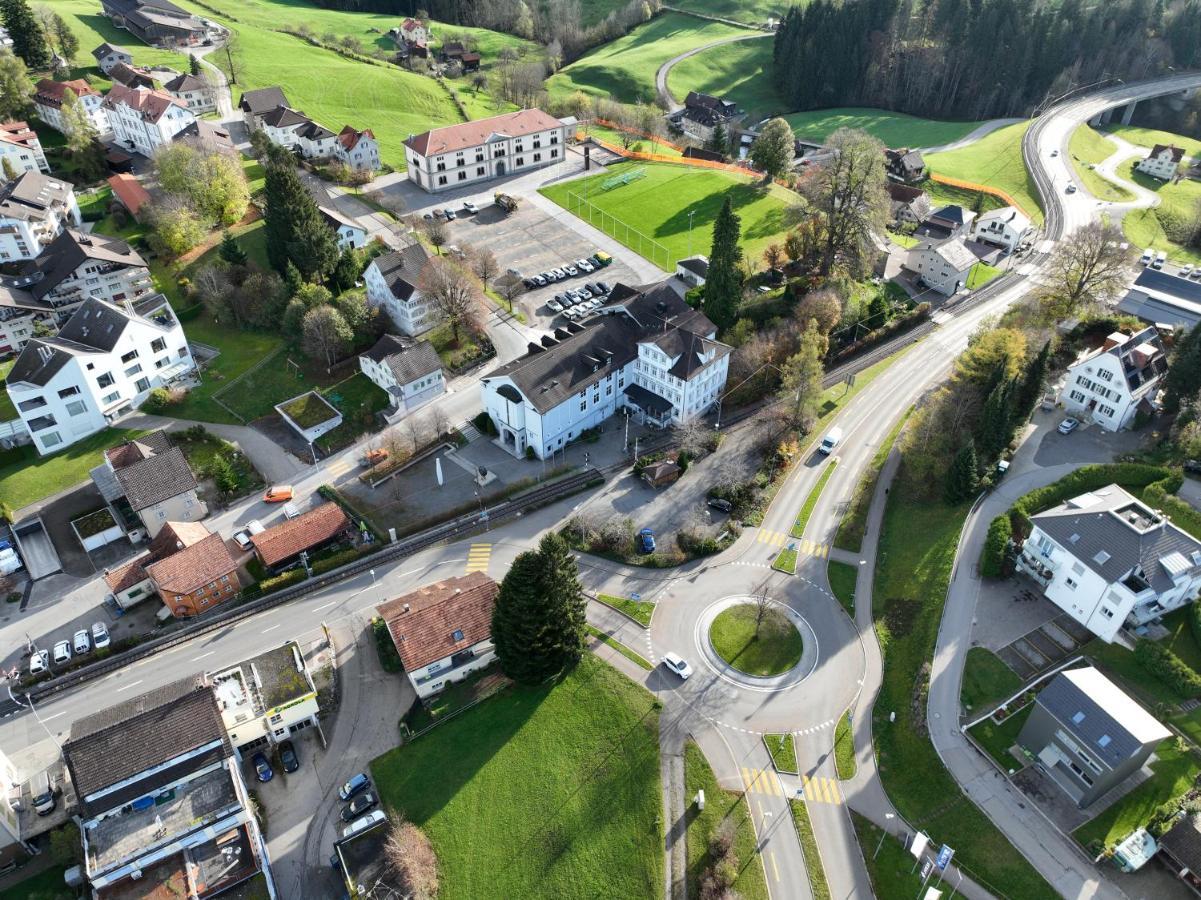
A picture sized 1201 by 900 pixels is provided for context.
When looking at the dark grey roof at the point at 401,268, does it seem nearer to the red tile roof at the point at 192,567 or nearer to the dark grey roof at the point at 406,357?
the dark grey roof at the point at 406,357

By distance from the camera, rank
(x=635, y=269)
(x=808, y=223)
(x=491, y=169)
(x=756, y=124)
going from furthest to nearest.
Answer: (x=756, y=124)
(x=491, y=169)
(x=635, y=269)
(x=808, y=223)

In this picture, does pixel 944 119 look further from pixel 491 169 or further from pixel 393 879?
pixel 393 879

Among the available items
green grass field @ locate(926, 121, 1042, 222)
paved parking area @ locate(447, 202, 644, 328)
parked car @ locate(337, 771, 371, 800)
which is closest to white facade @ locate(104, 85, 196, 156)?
paved parking area @ locate(447, 202, 644, 328)

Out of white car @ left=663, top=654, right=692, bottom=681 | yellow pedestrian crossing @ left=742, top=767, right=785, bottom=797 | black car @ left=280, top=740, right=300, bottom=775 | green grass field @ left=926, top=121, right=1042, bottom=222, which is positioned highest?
green grass field @ left=926, top=121, right=1042, bottom=222

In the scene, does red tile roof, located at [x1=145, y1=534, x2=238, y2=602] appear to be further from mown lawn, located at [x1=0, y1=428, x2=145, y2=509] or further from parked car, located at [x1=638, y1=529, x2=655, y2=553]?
parked car, located at [x1=638, y1=529, x2=655, y2=553]

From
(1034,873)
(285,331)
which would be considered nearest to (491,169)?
(285,331)

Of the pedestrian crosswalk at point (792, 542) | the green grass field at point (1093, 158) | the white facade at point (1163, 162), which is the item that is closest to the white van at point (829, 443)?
the pedestrian crosswalk at point (792, 542)
